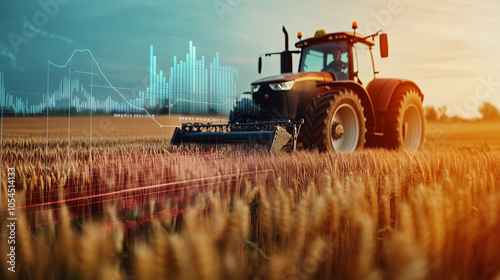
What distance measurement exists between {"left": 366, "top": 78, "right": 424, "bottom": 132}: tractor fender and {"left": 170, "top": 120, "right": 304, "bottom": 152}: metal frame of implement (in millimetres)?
2132

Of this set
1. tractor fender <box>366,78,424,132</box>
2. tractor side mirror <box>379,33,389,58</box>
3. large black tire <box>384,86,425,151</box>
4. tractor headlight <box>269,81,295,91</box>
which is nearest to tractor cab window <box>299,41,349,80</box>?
tractor side mirror <box>379,33,389,58</box>

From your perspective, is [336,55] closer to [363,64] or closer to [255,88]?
[363,64]

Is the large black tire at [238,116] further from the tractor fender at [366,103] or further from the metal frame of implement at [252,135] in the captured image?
the tractor fender at [366,103]

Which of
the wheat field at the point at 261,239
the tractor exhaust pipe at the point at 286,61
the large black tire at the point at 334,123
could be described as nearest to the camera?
the wheat field at the point at 261,239

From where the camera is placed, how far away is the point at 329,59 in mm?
6684

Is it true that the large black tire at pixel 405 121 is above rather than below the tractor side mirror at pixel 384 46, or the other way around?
below

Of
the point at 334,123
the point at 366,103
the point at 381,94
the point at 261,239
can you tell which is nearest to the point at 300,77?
the point at 334,123

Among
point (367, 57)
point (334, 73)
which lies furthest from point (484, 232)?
point (367, 57)

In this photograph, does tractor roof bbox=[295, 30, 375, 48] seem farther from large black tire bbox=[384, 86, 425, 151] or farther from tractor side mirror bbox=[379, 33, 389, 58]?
large black tire bbox=[384, 86, 425, 151]

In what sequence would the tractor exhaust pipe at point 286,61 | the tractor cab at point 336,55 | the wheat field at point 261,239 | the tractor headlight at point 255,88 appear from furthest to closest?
the tractor exhaust pipe at point 286,61 → the tractor cab at point 336,55 → the tractor headlight at point 255,88 → the wheat field at point 261,239

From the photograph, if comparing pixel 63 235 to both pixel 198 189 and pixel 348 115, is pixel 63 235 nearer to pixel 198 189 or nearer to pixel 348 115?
pixel 198 189

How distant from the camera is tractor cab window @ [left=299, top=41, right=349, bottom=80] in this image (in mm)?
6574

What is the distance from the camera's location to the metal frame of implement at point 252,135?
470cm

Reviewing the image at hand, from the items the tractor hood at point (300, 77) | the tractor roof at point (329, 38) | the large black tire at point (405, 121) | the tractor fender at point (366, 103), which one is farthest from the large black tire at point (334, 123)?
the large black tire at point (405, 121)
